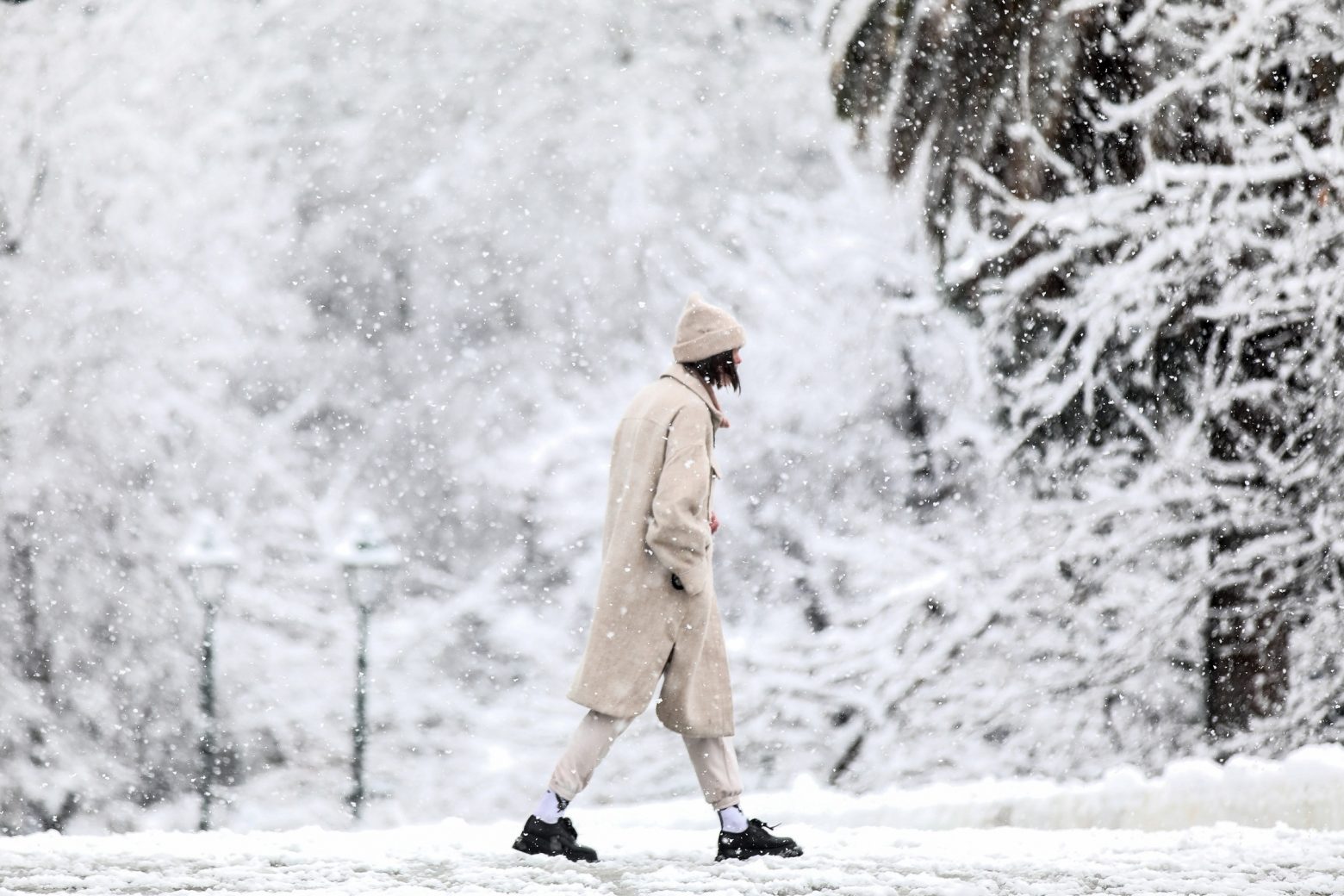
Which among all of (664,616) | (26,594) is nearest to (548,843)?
(664,616)

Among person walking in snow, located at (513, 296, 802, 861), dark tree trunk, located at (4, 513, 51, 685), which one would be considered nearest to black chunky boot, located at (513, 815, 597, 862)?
person walking in snow, located at (513, 296, 802, 861)

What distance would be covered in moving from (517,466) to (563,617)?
5.47 feet

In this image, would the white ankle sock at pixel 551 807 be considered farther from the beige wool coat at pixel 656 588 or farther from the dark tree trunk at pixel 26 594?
the dark tree trunk at pixel 26 594

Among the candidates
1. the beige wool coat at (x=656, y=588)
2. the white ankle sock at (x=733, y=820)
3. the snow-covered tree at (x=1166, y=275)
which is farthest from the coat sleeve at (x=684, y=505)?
the snow-covered tree at (x=1166, y=275)

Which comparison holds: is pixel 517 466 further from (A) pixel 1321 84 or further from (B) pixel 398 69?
(A) pixel 1321 84

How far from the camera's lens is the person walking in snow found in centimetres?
444

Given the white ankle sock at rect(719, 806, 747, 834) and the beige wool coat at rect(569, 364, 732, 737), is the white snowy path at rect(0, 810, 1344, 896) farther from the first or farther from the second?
the beige wool coat at rect(569, 364, 732, 737)

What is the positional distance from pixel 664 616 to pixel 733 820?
0.55 metres

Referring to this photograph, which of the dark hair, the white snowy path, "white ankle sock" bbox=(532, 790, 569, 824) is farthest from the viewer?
the dark hair

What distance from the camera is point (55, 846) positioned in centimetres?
444

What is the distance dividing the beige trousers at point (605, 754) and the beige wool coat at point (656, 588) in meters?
0.05

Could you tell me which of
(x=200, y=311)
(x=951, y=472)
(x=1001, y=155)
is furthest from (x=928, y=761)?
(x=200, y=311)

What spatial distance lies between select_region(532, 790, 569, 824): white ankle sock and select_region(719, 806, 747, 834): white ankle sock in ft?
1.33

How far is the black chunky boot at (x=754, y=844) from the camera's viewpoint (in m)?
4.47
